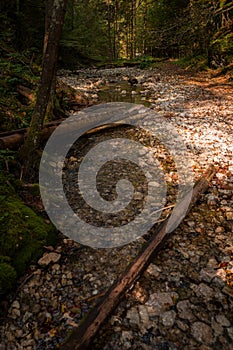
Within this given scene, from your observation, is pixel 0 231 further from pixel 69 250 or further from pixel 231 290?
pixel 231 290

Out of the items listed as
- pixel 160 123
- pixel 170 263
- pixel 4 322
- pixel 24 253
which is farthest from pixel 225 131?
pixel 4 322

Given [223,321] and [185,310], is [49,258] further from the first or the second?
[223,321]

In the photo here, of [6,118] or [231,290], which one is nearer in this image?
[231,290]

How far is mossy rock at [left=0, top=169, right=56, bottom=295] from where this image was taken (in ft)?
9.78

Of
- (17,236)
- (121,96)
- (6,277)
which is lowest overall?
(6,277)

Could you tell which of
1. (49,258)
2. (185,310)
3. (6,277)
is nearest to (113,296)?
(185,310)

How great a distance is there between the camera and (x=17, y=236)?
10.7ft

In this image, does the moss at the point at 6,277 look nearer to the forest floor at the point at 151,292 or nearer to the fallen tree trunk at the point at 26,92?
the forest floor at the point at 151,292

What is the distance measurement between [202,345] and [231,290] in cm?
81

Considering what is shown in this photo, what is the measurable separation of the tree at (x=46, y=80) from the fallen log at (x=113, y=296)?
2742mm

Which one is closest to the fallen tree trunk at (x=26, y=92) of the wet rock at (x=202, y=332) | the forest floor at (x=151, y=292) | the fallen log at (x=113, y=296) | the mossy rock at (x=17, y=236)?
the mossy rock at (x=17, y=236)

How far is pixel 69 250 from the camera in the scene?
363 cm

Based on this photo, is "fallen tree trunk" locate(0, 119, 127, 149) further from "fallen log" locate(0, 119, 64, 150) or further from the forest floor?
the forest floor

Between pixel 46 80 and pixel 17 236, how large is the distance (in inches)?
104
